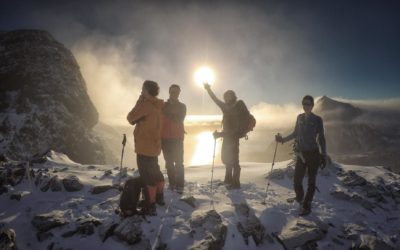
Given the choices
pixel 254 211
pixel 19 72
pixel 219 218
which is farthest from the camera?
pixel 19 72

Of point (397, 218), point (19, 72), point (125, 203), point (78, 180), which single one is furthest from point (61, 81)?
point (397, 218)

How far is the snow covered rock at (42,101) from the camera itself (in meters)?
31.5

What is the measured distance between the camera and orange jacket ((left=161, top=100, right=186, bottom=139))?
8.93 meters

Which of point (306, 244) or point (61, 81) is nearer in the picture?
point (306, 244)

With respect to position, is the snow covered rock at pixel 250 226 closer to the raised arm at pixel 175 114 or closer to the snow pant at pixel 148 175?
the snow pant at pixel 148 175

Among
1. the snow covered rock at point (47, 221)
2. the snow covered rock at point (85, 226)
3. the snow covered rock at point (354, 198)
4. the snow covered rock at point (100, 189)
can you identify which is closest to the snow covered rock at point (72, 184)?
the snow covered rock at point (100, 189)

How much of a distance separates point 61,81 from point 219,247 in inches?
1411

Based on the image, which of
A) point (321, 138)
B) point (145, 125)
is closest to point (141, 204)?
point (145, 125)

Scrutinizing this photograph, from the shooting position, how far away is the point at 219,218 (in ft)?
23.5

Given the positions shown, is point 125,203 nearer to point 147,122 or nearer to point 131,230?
point 131,230

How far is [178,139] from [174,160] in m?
0.62

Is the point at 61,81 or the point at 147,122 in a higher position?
the point at 61,81

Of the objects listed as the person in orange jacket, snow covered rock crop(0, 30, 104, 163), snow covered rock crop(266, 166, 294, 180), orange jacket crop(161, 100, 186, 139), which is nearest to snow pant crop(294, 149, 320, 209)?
snow covered rock crop(266, 166, 294, 180)

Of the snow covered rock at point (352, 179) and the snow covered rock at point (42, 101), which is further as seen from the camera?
the snow covered rock at point (42, 101)
